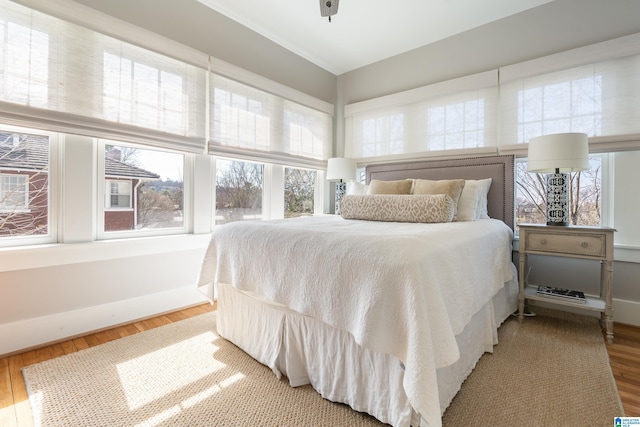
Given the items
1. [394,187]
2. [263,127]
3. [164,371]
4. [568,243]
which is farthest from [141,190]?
[568,243]

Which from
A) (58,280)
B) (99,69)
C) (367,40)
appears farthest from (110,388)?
(367,40)

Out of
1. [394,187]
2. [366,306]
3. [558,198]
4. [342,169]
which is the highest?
[342,169]

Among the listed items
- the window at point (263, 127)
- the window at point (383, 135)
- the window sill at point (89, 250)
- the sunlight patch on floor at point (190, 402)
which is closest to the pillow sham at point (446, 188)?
the window at point (383, 135)

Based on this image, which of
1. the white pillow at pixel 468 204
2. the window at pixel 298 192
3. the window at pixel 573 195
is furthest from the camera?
the window at pixel 298 192

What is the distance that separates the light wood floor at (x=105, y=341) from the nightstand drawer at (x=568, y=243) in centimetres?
65

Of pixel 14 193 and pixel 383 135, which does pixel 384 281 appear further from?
pixel 383 135

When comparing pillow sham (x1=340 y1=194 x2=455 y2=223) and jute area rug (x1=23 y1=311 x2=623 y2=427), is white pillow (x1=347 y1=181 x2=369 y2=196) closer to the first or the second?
pillow sham (x1=340 y1=194 x2=455 y2=223)

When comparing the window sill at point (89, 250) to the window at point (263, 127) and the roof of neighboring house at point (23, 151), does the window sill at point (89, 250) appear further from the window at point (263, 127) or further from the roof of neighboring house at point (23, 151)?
the window at point (263, 127)

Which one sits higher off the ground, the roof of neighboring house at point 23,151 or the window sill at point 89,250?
the roof of neighboring house at point 23,151

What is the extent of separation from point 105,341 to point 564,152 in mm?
3628

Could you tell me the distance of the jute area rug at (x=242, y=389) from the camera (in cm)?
135

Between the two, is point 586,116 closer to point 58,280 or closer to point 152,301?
point 152,301

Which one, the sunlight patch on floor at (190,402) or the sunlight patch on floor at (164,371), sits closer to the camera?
the sunlight patch on floor at (190,402)

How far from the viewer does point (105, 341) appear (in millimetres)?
2092
